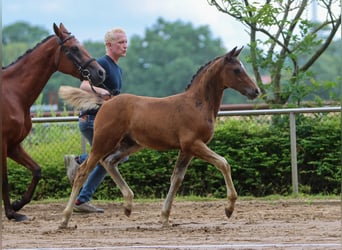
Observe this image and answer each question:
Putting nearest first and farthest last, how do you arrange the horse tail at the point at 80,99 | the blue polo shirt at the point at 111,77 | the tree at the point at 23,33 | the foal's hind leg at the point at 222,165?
1. the foal's hind leg at the point at 222,165
2. the horse tail at the point at 80,99
3. the blue polo shirt at the point at 111,77
4. the tree at the point at 23,33

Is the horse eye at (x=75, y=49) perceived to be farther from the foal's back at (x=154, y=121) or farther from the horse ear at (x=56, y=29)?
the foal's back at (x=154, y=121)

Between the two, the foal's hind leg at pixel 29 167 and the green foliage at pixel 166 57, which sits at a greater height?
the foal's hind leg at pixel 29 167

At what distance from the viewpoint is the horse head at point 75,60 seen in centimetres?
862

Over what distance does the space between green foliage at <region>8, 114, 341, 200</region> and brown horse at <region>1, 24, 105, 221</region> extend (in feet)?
9.03

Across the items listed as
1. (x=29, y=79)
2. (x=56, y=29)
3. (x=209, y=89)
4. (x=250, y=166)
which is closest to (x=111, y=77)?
(x=56, y=29)

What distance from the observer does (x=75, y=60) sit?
8867 mm

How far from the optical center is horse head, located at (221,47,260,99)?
7633mm

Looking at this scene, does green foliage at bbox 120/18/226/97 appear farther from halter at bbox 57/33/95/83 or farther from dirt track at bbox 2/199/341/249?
halter at bbox 57/33/95/83

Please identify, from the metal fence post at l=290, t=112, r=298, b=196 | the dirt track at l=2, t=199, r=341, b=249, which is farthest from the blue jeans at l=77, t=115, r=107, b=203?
the metal fence post at l=290, t=112, r=298, b=196

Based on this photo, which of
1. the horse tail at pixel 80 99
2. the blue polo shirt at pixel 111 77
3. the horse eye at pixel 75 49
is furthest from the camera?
the blue polo shirt at pixel 111 77

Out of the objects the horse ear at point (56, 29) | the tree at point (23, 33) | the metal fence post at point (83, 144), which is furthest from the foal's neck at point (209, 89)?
the tree at point (23, 33)

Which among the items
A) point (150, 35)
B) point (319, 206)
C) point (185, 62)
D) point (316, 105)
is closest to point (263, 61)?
point (316, 105)

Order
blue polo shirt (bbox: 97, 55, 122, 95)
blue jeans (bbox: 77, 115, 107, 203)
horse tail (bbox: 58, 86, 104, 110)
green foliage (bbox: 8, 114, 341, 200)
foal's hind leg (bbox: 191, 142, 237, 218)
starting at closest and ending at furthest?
foal's hind leg (bbox: 191, 142, 237, 218)
horse tail (bbox: 58, 86, 104, 110)
blue polo shirt (bbox: 97, 55, 122, 95)
blue jeans (bbox: 77, 115, 107, 203)
green foliage (bbox: 8, 114, 341, 200)

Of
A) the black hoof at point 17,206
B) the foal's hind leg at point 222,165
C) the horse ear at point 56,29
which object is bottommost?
the black hoof at point 17,206
